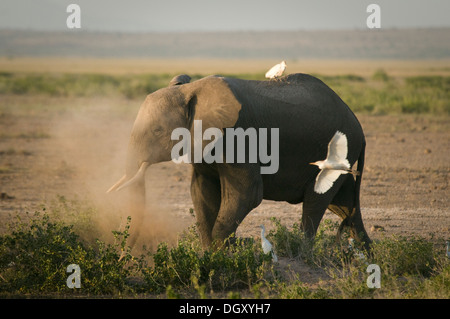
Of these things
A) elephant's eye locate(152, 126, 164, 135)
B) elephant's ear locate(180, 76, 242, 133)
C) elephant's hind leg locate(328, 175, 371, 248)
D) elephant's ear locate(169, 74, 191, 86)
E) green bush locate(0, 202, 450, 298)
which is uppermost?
elephant's ear locate(169, 74, 191, 86)

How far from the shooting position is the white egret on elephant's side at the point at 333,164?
23.4ft

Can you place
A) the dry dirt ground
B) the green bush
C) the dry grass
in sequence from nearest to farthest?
the green bush
the dry dirt ground
the dry grass

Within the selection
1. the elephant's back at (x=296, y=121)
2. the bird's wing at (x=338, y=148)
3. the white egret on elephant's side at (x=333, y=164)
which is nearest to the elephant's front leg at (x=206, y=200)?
the elephant's back at (x=296, y=121)

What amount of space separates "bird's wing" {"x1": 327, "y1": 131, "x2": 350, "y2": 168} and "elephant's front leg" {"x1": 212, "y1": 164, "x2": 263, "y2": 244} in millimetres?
836

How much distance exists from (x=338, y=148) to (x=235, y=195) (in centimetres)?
124

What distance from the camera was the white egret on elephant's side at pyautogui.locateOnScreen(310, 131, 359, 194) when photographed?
7133 mm

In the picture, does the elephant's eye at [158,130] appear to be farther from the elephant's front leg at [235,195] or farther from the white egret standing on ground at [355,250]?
the white egret standing on ground at [355,250]

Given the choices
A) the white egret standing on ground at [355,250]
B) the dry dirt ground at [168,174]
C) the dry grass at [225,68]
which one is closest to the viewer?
the white egret standing on ground at [355,250]

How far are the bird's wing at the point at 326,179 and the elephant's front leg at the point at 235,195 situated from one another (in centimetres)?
72

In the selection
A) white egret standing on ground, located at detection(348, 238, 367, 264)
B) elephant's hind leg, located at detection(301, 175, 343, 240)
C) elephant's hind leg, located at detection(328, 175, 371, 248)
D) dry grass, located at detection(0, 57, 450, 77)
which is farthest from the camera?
dry grass, located at detection(0, 57, 450, 77)

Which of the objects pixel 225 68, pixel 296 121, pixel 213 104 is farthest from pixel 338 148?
pixel 225 68

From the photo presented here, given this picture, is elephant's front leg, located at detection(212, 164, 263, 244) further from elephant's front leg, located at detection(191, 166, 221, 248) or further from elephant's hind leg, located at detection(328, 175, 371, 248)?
elephant's hind leg, located at detection(328, 175, 371, 248)

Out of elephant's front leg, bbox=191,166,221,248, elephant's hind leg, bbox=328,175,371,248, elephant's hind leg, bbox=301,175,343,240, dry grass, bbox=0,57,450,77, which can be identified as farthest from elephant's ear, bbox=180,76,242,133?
dry grass, bbox=0,57,450,77

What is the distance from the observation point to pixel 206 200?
24.1 ft
